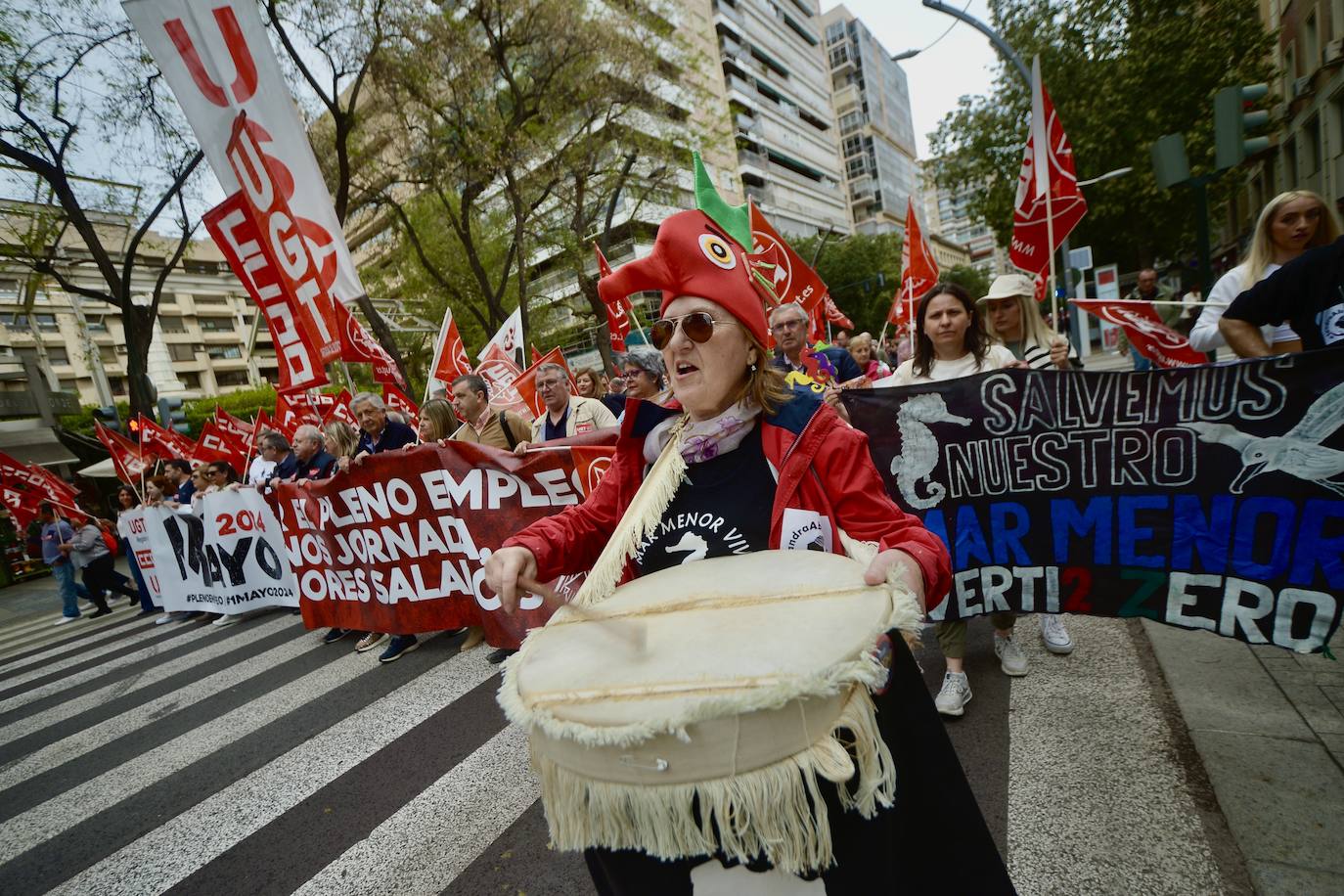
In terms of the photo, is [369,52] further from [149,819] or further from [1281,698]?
[1281,698]

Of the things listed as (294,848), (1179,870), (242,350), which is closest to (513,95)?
(294,848)

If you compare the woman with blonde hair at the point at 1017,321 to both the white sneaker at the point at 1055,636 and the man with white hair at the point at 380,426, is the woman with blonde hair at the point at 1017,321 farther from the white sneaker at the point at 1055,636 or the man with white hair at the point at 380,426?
the man with white hair at the point at 380,426

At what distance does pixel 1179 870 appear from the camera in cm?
192

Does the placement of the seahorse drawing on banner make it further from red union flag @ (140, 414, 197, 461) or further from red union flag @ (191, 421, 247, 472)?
red union flag @ (140, 414, 197, 461)

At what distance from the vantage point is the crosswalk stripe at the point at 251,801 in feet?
9.44

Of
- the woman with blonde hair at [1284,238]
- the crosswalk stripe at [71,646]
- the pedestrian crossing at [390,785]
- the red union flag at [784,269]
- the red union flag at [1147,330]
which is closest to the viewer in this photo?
the pedestrian crossing at [390,785]

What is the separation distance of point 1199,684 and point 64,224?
21.4 metres

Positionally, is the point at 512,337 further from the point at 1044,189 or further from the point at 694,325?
the point at 694,325

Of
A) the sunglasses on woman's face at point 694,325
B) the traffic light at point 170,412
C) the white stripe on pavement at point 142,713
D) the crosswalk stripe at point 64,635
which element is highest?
the traffic light at point 170,412

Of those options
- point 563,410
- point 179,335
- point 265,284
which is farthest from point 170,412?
point 179,335

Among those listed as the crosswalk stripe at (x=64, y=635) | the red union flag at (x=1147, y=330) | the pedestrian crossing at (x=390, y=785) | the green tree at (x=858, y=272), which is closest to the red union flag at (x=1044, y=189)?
the red union flag at (x=1147, y=330)

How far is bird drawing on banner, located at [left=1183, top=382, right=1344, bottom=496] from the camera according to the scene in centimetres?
245

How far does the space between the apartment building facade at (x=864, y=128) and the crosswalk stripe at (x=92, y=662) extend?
83.6 metres

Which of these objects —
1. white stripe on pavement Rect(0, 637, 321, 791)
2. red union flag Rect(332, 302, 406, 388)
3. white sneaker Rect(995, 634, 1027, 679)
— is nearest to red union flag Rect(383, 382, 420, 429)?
red union flag Rect(332, 302, 406, 388)
